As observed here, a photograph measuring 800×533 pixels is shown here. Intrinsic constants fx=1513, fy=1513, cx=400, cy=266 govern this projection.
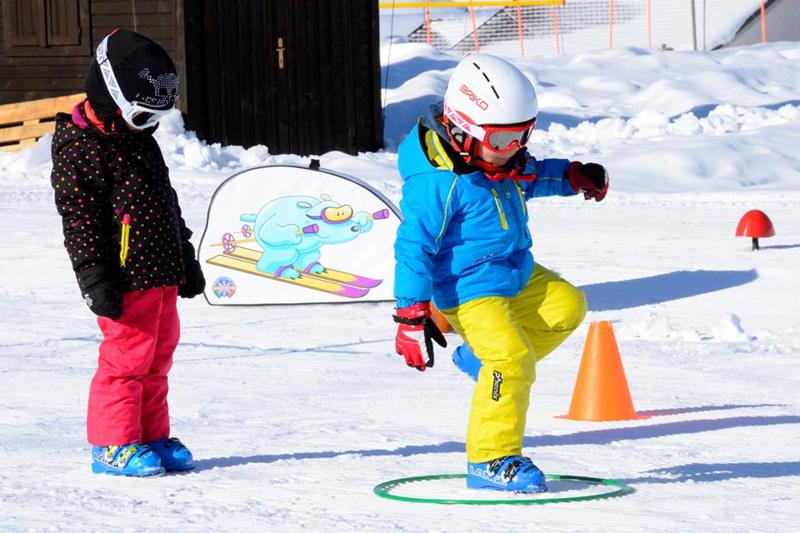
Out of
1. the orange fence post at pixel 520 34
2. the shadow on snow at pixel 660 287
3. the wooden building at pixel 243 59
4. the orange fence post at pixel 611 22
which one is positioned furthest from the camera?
the orange fence post at pixel 611 22

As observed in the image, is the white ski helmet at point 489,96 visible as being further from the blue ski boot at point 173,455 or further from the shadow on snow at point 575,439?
the blue ski boot at point 173,455

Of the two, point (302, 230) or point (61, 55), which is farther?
point (61, 55)

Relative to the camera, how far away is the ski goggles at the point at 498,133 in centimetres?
482

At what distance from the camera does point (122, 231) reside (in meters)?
4.98

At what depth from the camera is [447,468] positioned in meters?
5.23

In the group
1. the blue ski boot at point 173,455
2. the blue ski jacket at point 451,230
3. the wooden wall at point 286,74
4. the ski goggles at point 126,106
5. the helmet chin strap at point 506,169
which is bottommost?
the wooden wall at point 286,74

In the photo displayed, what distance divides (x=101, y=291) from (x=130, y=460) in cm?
60

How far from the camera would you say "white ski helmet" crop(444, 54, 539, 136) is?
4.82m

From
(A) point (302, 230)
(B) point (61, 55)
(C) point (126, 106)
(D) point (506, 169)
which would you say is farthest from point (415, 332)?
(B) point (61, 55)

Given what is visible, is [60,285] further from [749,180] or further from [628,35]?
[628,35]

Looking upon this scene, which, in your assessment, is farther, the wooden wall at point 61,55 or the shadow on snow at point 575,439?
the wooden wall at point 61,55

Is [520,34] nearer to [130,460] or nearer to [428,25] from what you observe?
[428,25]

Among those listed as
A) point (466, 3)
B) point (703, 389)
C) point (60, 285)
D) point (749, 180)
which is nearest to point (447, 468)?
point (703, 389)

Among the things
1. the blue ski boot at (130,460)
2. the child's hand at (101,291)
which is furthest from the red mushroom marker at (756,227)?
the child's hand at (101,291)
